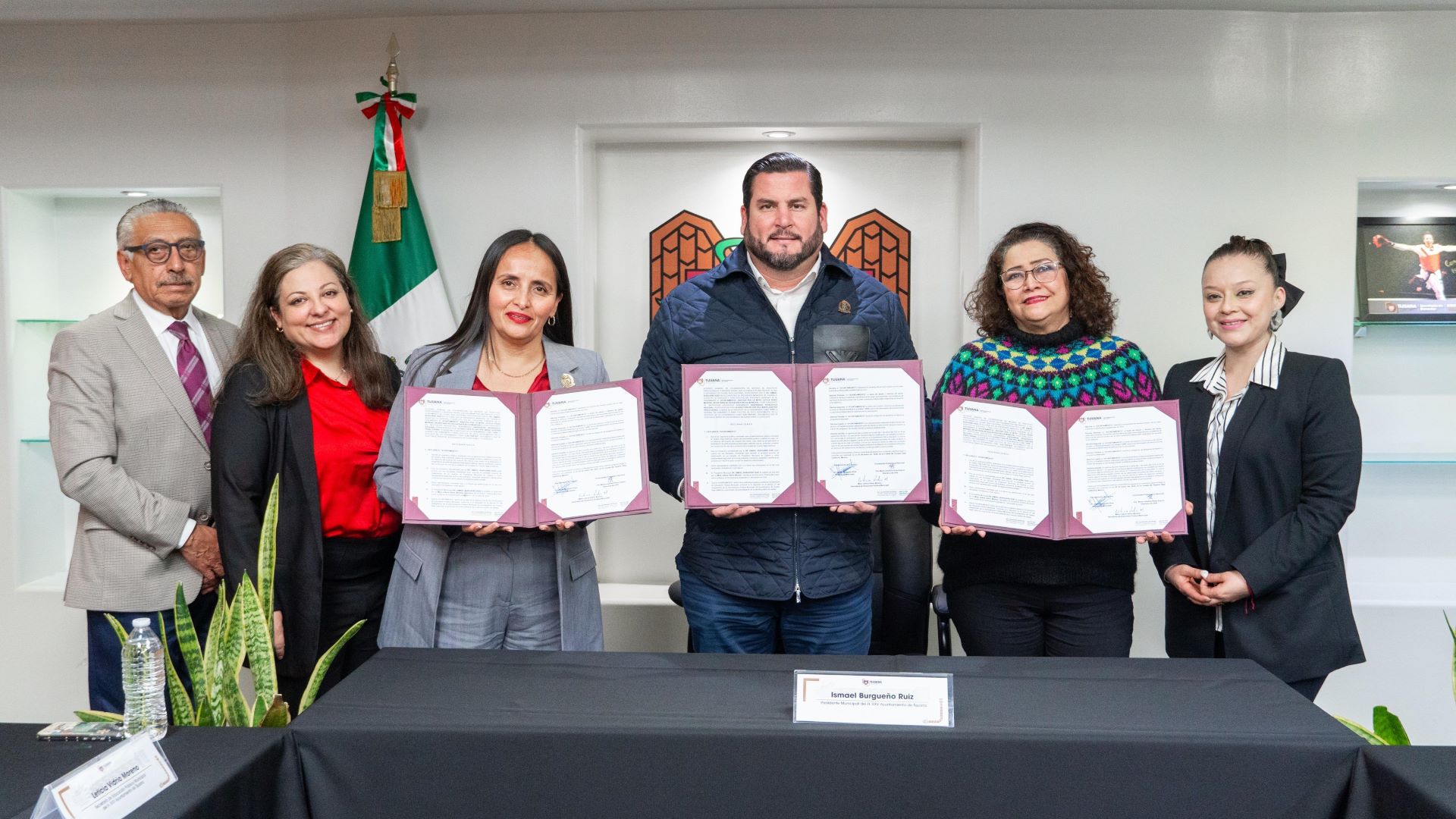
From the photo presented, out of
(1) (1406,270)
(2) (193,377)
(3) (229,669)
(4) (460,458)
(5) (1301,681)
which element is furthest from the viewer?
(1) (1406,270)

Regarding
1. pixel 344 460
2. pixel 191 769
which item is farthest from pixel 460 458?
pixel 191 769

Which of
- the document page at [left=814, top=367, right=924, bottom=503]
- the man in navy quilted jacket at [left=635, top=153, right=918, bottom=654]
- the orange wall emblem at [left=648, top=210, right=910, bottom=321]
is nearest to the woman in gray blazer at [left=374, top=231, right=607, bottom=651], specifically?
the man in navy quilted jacket at [left=635, top=153, right=918, bottom=654]

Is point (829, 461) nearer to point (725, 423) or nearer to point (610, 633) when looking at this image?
point (725, 423)

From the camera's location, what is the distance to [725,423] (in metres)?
2.25

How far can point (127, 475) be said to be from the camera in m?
2.57

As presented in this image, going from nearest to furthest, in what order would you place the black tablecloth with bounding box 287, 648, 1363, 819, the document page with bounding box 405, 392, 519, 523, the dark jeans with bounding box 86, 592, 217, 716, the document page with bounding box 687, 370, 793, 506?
the black tablecloth with bounding box 287, 648, 1363, 819, the document page with bounding box 405, 392, 519, 523, the document page with bounding box 687, 370, 793, 506, the dark jeans with bounding box 86, 592, 217, 716

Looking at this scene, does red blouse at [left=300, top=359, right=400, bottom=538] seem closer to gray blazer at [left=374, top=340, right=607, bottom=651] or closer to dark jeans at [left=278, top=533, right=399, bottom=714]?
dark jeans at [left=278, top=533, right=399, bottom=714]

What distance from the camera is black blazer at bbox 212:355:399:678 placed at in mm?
2346

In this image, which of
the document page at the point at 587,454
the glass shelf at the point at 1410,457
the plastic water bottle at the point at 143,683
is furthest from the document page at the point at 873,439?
the glass shelf at the point at 1410,457

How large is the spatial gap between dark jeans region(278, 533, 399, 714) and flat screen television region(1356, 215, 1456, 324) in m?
3.75

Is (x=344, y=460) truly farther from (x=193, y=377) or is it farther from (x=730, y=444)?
(x=730, y=444)

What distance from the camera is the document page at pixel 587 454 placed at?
217 centimetres

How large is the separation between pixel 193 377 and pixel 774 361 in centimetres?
170

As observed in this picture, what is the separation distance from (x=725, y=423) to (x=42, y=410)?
3272 millimetres
